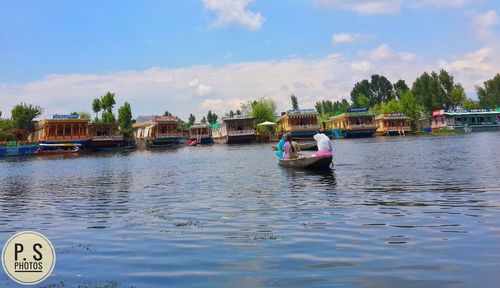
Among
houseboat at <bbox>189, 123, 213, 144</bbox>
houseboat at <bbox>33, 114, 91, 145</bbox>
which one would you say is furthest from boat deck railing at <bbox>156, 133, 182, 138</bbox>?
houseboat at <bbox>33, 114, 91, 145</bbox>

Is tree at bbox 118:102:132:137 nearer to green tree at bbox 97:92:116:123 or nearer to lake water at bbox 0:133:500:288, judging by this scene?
green tree at bbox 97:92:116:123

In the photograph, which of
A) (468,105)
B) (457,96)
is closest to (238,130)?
(457,96)

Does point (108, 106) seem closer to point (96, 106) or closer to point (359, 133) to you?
point (96, 106)

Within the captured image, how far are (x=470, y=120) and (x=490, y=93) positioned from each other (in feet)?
112

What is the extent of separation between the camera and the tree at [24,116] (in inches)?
4350

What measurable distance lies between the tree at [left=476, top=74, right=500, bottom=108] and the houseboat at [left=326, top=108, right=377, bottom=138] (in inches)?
1955

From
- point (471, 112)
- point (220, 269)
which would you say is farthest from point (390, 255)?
point (471, 112)

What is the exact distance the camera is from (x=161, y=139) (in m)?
102

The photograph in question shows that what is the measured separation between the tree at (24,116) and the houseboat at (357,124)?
81009 mm

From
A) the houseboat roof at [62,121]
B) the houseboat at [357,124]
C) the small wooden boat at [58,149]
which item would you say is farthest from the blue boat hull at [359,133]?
the small wooden boat at [58,149]

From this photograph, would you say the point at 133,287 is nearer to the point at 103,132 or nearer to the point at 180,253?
the point at 180,253

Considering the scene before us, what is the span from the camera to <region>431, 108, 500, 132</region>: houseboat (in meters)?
105

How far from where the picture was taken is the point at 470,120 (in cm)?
10712

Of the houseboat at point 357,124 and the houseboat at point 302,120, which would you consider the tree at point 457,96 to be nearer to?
the houseboat at point 357,124
